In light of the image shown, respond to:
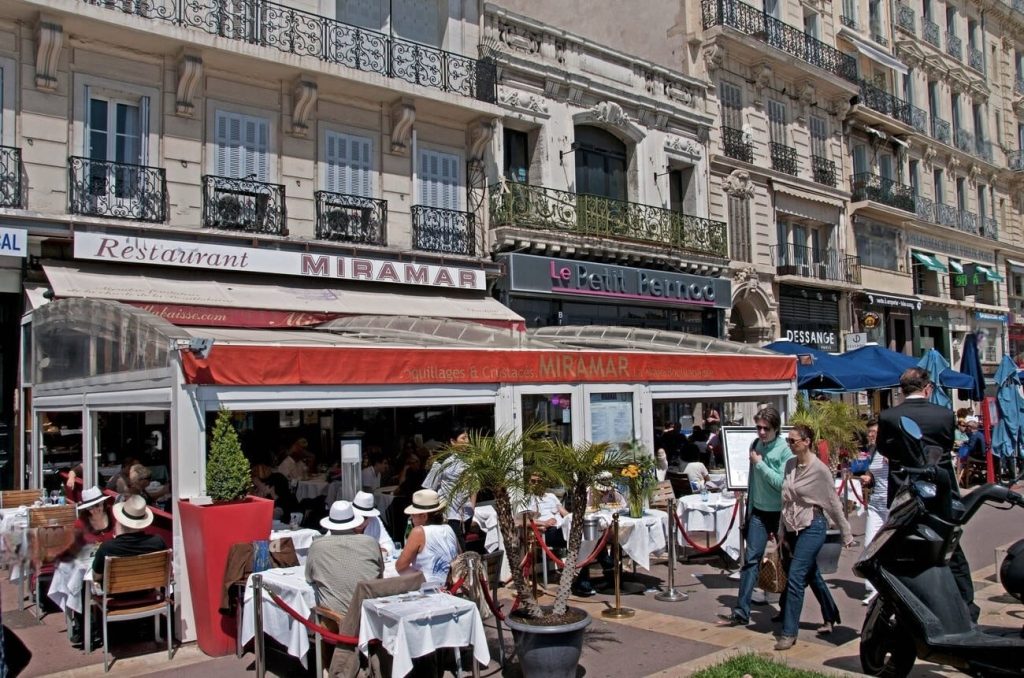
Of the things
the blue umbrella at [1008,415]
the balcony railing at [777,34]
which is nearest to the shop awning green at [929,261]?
the balcony railing at [777,34]

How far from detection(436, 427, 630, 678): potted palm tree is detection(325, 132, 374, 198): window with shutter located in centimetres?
958

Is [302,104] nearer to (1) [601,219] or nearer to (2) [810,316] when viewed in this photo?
(1) [601,219]

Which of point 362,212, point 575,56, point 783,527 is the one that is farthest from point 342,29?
point 783,527

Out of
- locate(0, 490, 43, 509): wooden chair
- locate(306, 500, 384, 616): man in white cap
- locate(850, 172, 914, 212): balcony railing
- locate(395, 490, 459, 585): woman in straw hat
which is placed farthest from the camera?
locate(850, 172, 914, 212): balcony railing

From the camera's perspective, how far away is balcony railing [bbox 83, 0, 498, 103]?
13208 millimetres

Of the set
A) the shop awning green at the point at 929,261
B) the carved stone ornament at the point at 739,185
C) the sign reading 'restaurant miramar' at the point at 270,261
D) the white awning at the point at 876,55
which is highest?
the white awning at the point at 876,55

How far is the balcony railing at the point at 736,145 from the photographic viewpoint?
22203 mm

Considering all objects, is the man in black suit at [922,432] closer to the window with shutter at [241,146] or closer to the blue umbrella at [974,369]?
the window with shutter at [241,146]

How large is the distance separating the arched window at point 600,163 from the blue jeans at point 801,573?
42.8ft

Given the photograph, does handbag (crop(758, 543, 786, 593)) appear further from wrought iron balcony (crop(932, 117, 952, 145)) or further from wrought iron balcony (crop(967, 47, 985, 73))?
wrought iron balcony (crop(967, 47, 985, 73))

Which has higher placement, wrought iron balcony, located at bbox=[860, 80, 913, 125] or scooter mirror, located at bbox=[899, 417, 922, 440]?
wrought iron balcony, located at bbox=[860, 80, 913, 125]

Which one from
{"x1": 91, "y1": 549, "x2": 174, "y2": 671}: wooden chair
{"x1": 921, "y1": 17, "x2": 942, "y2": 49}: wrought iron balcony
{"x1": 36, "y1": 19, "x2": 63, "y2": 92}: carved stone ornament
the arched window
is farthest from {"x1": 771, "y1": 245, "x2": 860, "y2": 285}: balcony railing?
{"x1": 91, "y1": 549, "x2": 174, "y2": 671}: wooden chair

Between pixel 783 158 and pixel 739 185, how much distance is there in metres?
2.51

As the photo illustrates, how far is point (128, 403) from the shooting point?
840 centimetres
